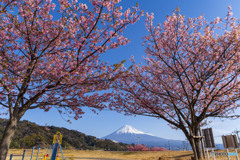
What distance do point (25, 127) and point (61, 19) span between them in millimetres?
43971

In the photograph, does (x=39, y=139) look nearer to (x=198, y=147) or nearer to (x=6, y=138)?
(x=6, y=138)

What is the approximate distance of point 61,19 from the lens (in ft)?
21.0

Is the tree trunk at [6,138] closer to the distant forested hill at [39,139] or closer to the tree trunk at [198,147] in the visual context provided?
the tree trunk at [198,147]

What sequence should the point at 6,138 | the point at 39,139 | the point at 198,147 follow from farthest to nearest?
the point at 39,139, the point at 198,147, the point at 6,138

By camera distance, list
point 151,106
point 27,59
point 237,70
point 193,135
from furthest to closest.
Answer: point 151,106
point 193,135
point 237,70
point 27,59

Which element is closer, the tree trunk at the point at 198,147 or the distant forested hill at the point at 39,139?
the tree trunk at the point at 198,147

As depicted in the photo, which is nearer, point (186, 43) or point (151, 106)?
point (186, 43)

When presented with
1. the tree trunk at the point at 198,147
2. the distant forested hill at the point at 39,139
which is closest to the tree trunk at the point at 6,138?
the tree trunk at the point at 198,147

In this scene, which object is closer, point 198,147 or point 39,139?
point 198,147

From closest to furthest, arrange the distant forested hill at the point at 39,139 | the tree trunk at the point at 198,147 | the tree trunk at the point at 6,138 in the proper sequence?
the tree trunk at the point at 6,138
the tree trunk at the point at 198,147
the distant forested hill at the point at 39,139

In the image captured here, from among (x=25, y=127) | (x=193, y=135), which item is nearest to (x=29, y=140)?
(x=25, y=127)

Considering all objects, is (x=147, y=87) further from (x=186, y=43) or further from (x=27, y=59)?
(x=27, y=59)

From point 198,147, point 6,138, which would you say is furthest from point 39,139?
point 198,147

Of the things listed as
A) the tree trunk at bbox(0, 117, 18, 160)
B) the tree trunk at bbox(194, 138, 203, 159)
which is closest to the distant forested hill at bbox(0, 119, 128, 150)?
the tree trunk at bbox(0, 117, 18, 160)
